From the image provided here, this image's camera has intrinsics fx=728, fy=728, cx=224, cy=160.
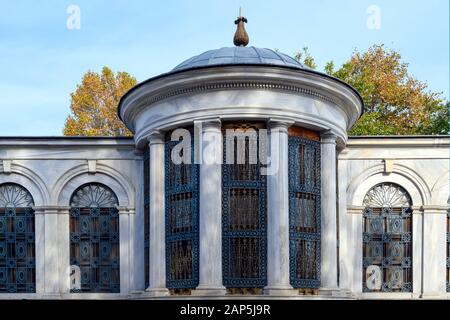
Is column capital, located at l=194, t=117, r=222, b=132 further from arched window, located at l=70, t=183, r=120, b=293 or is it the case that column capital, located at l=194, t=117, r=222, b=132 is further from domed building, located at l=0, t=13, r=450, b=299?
arched window, located at l=70, t=183, r=120, b=293

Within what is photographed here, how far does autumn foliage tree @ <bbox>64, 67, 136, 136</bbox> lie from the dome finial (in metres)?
21.0

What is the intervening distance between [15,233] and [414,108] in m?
24.3

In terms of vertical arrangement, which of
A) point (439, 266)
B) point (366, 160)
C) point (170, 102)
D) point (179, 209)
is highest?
point (170, 102)

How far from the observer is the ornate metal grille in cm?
1933

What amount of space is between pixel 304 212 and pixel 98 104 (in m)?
27.3

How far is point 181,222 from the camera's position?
66.6 feet

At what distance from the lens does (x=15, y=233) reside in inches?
906

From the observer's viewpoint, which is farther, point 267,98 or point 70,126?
point 70,126

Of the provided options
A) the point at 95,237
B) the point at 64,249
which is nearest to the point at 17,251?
the point at 64,249

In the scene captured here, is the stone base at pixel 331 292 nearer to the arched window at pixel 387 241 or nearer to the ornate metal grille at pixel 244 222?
the ornate metal grille at pixel 244 222

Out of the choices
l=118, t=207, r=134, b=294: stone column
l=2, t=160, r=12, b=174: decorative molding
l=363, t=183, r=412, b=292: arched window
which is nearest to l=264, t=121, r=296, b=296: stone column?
l=363, t=183, r=412, b=292: arched window
